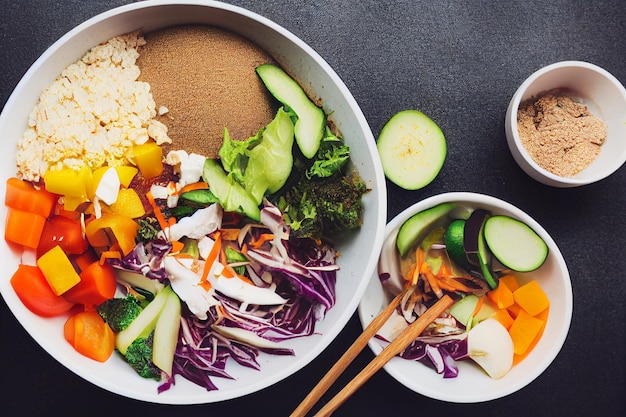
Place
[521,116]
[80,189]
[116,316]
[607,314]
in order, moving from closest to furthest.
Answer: [80,189] → [116,316] → [521,116] → [607,314]

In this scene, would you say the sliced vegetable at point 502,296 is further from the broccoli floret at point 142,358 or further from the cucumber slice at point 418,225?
the broccoli floret at point 142,358

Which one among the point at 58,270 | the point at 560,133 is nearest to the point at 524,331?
the point at 560,133

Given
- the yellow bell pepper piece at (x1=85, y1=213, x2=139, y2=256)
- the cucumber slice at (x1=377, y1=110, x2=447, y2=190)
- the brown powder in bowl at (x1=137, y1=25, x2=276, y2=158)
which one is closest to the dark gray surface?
the cucumber slice at (x1=377, y1=110, x2=447, y2=190)

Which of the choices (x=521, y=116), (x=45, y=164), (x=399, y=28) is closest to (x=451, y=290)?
(x=521, y=116)

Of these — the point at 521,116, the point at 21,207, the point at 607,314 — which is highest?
the point at 521,116

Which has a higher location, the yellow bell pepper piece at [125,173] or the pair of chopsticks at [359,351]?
the yellow bell pepper piece at [125,173]

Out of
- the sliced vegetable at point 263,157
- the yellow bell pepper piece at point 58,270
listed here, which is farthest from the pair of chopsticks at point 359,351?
the yellow bell pepper piece at point 58,270

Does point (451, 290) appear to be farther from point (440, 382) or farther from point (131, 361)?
point (131, 361)
